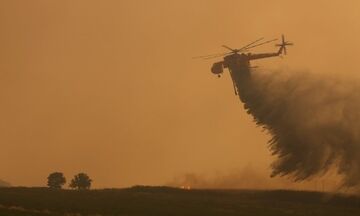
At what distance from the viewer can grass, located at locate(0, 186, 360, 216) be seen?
9506 cm

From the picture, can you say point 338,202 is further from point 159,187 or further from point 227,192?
point 159,187

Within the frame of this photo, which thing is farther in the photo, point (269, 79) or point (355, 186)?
point (269, 79)

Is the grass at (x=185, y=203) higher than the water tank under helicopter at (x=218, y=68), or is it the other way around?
the water tank under helicopter at (x=218, y=68)

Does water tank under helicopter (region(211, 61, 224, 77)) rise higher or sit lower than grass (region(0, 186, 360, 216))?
higher

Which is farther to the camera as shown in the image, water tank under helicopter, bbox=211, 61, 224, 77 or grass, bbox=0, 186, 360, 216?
water tank under helicopter, bbox=211, 61, 224, 77

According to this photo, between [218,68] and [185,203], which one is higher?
[218,68]

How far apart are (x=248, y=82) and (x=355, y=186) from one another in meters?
33.3

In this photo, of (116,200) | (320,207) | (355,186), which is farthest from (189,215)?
(355,186)

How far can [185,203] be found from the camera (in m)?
114

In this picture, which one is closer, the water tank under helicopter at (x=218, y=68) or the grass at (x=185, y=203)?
the grass at (x=185, y=203)

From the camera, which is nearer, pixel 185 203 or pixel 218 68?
pixel 185 203

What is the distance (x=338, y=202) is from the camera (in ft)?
417

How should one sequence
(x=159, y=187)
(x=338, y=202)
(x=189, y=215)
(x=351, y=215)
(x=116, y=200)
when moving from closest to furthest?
(x=189, y=215), (x=351, y=215), (x=116, y=200), (x=338, y=202), (x=159, y=187)

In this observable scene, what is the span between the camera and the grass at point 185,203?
95.1 meters
